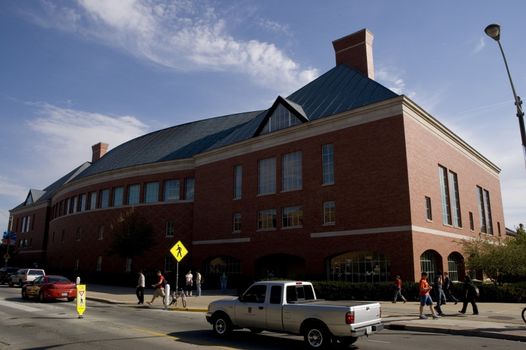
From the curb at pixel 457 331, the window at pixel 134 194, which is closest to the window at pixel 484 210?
the curb at pixel 457 331

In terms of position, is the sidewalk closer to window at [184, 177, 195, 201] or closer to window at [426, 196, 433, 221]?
window at [426, 196, 433, 221]

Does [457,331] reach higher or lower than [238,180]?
lower

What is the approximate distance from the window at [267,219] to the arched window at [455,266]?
13.2 metres

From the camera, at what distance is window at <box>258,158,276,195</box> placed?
34.9 metres

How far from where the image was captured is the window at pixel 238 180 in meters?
37.5

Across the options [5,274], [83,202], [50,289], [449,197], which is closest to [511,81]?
[449,197]

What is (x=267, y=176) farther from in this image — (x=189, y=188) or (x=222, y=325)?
(x=222, y=325)

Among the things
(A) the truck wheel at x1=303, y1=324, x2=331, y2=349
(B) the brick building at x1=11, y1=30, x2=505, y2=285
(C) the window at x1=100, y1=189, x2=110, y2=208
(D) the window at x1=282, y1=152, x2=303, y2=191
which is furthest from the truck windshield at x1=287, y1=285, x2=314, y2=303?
(C) the window at x1=100, y1=189, x2=110, y2=208

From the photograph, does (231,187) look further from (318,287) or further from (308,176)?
(318,287)

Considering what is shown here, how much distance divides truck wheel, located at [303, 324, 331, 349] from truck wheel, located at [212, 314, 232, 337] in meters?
2.63

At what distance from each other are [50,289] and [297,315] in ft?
59.7

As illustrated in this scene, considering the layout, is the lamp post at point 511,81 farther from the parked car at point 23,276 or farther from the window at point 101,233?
the window at point 101,233

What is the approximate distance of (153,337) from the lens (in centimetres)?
1204

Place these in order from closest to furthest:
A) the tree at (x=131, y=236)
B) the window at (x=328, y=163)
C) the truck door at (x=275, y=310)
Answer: the truck door at (x=275, y=310) → the window at (x=328, y=163) → the tree at (x=131, y=236)
